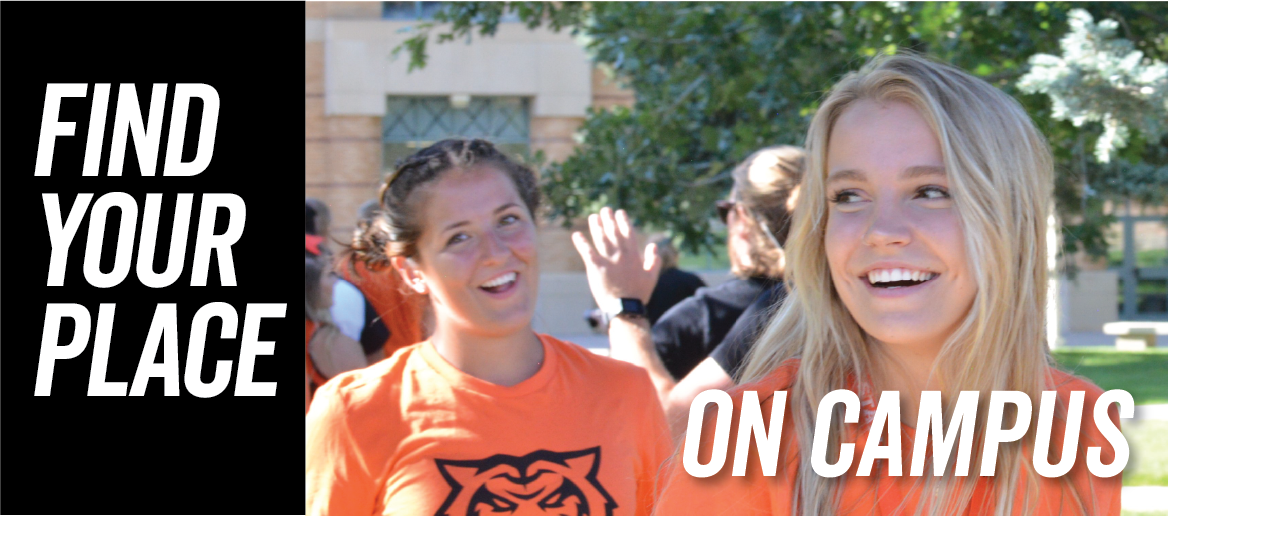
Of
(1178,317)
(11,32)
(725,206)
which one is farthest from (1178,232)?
(11,32)

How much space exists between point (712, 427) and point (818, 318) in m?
0.40

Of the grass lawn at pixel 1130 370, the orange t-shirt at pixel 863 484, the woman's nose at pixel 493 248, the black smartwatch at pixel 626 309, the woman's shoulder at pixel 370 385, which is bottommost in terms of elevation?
the grass lawn at pixel 1130 370

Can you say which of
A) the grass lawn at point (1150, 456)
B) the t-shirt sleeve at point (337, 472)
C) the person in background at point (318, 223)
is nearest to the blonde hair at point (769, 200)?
the t-shirt sleeve at point (337, 472)

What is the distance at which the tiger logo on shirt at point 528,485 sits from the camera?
234 centimetres

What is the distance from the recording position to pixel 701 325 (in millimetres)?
3074

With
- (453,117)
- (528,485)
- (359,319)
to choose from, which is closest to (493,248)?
(528,485)

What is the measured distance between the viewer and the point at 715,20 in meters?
4.39

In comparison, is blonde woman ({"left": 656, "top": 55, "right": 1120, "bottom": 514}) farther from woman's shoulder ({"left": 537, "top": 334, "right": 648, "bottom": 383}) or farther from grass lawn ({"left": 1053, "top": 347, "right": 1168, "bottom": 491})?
woman's shoulder ({"left": 537, "top": 334, "right": 648, "bottom": 383})

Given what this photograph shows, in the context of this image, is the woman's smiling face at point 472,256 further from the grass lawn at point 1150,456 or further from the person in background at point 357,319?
the grass lawn at point 1150,456

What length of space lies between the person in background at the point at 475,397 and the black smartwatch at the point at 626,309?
228mm

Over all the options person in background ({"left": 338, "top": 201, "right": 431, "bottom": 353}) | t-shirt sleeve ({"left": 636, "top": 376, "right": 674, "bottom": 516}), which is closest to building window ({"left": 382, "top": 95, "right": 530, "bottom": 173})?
person in background ({"left": 338, "top": 201, "right": 431, "bottom": 353})

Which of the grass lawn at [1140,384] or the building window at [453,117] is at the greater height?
the building window at [453,117]

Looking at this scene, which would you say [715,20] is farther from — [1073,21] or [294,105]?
[294,105]

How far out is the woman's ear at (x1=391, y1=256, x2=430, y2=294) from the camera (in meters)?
2.54
